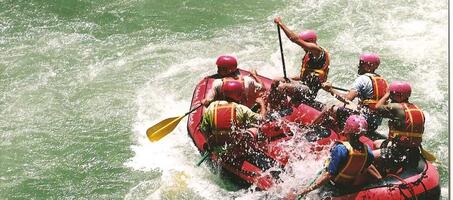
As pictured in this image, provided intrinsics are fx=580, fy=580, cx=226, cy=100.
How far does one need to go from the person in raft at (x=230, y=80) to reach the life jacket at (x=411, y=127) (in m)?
1.95

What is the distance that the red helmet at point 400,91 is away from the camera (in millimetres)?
6160

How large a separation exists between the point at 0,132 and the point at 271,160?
15.7 ft

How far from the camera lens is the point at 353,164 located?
18.2 ft

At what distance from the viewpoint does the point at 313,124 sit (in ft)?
22.9

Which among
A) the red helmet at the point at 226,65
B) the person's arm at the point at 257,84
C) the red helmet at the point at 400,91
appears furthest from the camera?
the person's arm at the point at 257,84

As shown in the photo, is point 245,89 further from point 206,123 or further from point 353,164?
point 353,164

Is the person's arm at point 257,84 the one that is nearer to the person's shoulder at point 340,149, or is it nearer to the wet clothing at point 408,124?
the wet clothing at point 408,124

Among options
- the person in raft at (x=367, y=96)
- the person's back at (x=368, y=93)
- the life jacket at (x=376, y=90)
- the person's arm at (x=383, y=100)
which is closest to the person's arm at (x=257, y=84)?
the person in raft at (x=367, y=96)

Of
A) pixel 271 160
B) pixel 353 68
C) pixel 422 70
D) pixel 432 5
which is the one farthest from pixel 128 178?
pixel 432 5

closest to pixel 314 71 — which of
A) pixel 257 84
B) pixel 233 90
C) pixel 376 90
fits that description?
pixel 257 84

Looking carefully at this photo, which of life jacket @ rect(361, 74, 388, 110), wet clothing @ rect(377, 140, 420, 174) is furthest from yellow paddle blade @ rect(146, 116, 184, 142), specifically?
wet clothing @ rect(377, 140, 420, 174)

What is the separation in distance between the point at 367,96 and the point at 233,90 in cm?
168

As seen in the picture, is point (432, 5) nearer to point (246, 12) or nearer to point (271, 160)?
point (246, 12)

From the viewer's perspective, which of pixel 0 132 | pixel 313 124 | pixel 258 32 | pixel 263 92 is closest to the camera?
pixel 313 124
